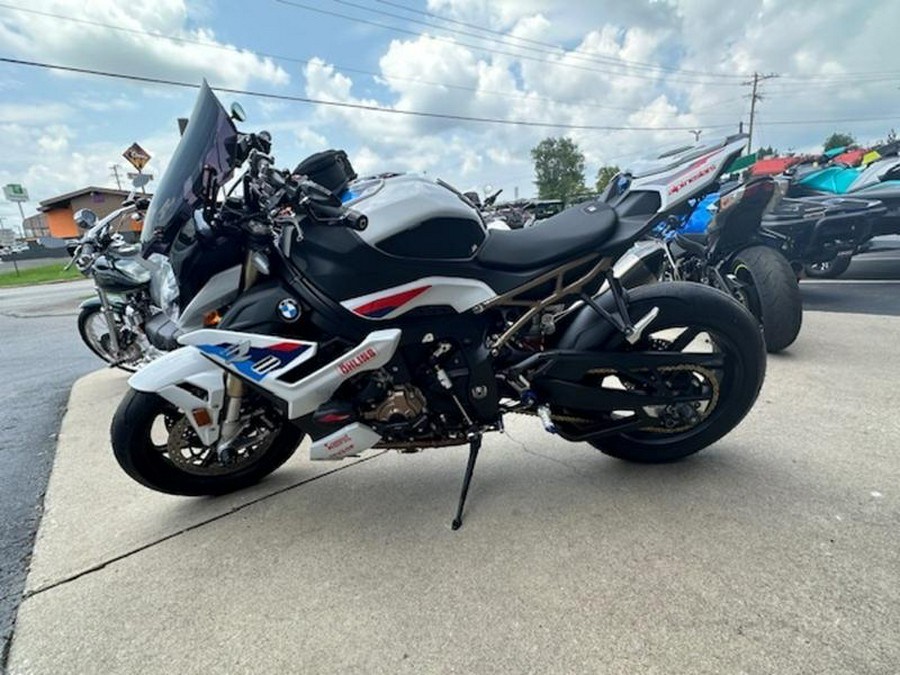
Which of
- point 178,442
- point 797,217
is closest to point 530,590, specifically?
point 178,442

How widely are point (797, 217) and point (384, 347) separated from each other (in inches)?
193

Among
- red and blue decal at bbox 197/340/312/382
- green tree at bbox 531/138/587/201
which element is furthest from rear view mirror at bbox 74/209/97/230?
green tree at bbox 531/138/587/201

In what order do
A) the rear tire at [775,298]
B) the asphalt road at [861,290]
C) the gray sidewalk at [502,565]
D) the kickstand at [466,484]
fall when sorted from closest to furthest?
the gray sidewalk at [502,565] → the kickstand at [466,484] → the rear tire at [775,298] → the asphalt road at [861,290]

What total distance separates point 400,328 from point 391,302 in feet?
0.34

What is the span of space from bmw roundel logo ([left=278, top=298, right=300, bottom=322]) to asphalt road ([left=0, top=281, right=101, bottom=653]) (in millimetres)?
1269

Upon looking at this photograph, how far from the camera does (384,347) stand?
5.49ft

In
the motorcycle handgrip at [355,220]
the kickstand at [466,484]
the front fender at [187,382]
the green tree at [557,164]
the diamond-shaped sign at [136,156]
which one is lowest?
the kickstand at [466,484]

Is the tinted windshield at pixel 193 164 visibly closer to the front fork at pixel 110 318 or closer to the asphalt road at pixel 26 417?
the asphalt road at pixel 26 417

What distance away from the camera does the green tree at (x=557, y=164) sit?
2004 inches

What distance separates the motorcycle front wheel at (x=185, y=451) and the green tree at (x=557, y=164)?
168 feet

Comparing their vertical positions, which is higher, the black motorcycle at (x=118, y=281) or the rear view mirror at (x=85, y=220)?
the rear view mirror at (x=85, y=220)

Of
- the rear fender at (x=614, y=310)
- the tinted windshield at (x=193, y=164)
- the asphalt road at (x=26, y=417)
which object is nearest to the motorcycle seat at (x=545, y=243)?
the rear fender at (x=614, y=310)

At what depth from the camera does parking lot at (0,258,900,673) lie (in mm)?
1341

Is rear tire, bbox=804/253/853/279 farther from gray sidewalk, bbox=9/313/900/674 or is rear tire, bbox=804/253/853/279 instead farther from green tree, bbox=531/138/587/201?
green tree, bbox=531/138/587/201
